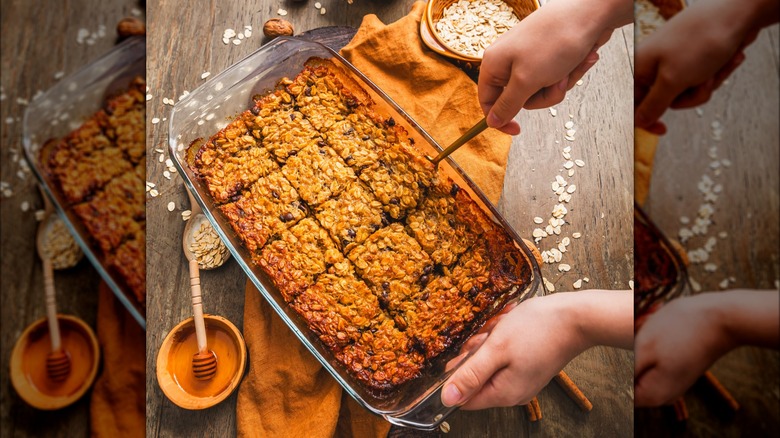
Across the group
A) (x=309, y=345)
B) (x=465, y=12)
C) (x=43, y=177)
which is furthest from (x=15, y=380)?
(x=465, y=12)

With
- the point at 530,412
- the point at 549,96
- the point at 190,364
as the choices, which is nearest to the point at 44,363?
the point at 190,364

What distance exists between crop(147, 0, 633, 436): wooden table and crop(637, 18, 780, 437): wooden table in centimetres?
52

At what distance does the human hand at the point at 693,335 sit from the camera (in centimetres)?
29

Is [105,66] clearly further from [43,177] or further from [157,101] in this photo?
[43,177]

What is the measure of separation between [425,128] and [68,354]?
2.26 ft

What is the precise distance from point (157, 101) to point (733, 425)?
0.90 metres

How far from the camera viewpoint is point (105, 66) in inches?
35.4

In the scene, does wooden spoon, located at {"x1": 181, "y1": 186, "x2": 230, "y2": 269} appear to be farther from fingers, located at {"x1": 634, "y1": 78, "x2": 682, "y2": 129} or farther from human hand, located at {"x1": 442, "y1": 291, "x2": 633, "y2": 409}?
fingers, located at {"x1": 634, "y1": 78, "x2": 682, "y2": 129}

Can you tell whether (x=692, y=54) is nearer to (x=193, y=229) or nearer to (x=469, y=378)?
(x=469, y=378)

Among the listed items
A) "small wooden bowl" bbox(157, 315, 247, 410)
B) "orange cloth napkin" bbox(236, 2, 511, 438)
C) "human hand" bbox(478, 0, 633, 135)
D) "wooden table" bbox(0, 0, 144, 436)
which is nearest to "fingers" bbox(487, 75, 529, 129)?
"human hand" bbox(478, 0, 633, 135)

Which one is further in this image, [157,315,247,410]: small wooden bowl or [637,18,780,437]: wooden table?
[157,315,247,410]: small wooden bowl

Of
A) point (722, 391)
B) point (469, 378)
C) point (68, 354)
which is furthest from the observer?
point (68, 354)

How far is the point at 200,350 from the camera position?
81 cm

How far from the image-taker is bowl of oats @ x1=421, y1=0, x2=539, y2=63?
841 mm
